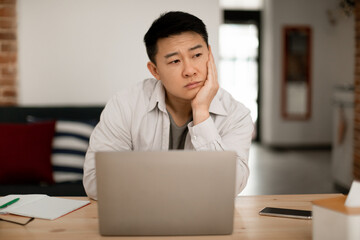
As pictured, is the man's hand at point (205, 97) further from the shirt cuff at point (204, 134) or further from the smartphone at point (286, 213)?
the smartphone at point (286, 213)

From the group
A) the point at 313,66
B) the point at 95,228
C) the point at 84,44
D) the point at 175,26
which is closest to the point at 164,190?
the point at 95,228

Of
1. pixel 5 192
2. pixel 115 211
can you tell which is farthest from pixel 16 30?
pixel 115 211

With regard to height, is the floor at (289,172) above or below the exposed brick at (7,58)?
below

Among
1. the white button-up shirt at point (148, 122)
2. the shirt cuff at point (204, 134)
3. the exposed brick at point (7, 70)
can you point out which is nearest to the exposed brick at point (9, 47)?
the exposed brick at point (7, 70)

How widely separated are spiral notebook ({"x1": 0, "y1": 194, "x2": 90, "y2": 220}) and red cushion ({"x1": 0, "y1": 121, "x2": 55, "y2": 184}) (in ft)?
3.95

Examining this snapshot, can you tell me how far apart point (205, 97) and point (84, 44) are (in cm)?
177

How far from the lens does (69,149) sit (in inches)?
101

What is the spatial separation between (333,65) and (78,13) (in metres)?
5.01

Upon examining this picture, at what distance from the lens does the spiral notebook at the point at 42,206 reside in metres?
1.11

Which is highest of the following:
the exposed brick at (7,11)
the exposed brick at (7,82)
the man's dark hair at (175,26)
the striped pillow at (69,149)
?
the exposed brick at (7,11)

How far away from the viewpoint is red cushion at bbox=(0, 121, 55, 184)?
2.39 meters

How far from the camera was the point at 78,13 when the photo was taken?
2.93 metres

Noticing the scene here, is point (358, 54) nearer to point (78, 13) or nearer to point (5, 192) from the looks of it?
point (78, 13)

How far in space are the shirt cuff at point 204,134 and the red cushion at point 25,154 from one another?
144 cm
